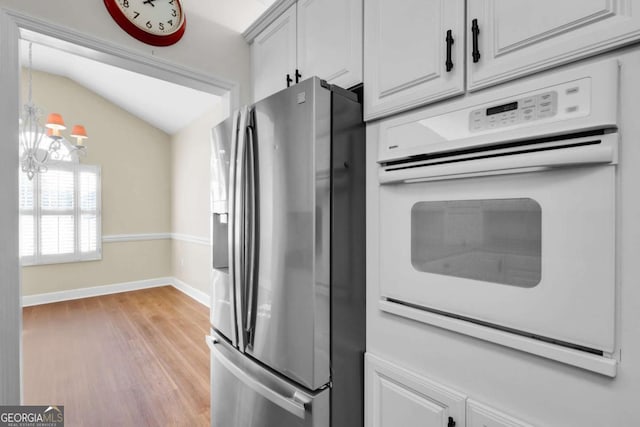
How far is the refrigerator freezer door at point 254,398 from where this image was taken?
1.12 meters

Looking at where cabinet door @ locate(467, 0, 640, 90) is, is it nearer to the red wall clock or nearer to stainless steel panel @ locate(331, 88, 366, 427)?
stainless steel panel @ locate(331, 88, 366, 427)

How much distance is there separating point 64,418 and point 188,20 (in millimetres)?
2547

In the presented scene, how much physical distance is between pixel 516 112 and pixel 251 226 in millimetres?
1013

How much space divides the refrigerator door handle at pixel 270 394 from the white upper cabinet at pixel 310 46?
1.27 meters

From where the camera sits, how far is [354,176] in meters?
1.27

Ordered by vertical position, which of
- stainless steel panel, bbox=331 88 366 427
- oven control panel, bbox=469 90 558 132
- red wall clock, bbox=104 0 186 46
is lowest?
stainless steel panel, bbox=331 88 366 427

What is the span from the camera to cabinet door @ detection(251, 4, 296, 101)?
1.64m

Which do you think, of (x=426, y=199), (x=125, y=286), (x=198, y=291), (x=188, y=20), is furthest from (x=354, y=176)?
(x=125, y=286)

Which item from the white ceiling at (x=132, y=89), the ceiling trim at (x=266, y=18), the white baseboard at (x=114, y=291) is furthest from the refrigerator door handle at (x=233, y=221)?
the white baseboard at (x=114, y=291)

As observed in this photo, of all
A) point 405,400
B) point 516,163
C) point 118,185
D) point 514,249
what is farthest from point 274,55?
point 118,185

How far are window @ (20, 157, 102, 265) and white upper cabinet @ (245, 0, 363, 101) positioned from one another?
166 inches

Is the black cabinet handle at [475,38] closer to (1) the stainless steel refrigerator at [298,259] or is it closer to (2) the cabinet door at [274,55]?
(1) the stainless steel refrigerator at [298,259]

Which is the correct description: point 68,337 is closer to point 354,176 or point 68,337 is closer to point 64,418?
point 64,418

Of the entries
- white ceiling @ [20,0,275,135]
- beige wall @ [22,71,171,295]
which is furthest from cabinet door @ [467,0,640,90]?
beige wall @ [22,71,171,295]
